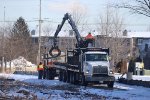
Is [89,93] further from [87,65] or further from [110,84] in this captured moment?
[110,84]

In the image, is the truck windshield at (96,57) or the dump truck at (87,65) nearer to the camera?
the dump truck at (87,65)

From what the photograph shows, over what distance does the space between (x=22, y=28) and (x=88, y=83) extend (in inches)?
2678

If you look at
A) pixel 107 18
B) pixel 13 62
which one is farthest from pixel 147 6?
pixel 13 62

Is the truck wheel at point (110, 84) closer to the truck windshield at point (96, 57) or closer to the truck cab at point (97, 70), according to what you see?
Answer: the truck cab at point (97, 70)

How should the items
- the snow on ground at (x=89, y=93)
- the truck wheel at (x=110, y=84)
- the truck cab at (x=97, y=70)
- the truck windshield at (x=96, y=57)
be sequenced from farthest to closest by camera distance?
the truck windshield at (x=96, y=57) → the truck wheel at (x=110, y=84) → the truck cab at (x=97, y=70) → the snow on ground at (x=89, y=93)

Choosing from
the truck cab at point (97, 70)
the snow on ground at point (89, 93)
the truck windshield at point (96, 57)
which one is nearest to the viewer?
the snow on ground at point (89, 93)

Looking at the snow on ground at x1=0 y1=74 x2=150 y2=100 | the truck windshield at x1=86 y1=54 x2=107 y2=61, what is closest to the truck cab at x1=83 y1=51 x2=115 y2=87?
Result: the truck windshield at x1=86 y1=54 x2=107 y2=61

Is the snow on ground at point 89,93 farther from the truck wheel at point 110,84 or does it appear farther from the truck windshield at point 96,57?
the truck windshield at point 96,57

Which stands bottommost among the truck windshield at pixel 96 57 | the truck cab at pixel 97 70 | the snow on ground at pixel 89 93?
the snow on ground at pixel 89 93

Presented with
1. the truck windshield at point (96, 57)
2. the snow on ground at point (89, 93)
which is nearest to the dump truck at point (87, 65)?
the truck windshield at point (96, 57)

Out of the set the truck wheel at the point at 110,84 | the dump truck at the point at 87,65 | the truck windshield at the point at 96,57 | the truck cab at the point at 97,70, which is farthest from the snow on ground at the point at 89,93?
the truck windshield at the point at 96,57

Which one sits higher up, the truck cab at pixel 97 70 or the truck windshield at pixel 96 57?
the truck windshield at pixel 96 57

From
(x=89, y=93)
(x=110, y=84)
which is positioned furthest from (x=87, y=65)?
(x=89, y=93)

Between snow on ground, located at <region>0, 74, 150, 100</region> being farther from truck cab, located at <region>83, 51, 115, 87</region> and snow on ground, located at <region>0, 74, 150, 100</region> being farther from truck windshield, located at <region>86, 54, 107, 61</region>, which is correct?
truck windshield, located at <region>86, 54, 107, 61</region>
